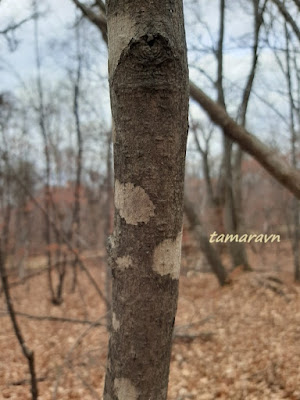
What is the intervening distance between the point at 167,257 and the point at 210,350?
3.83 m

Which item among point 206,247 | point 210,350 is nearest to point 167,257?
point 210,350

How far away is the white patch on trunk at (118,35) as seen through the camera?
2.65 feet

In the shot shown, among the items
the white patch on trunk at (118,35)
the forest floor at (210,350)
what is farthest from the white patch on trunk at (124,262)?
the forest floor at (210,350)

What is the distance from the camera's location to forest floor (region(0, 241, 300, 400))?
3096mm

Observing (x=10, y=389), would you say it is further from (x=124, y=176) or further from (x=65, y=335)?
(x=124, y=176)

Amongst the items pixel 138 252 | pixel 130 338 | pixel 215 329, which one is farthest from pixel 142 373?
pixel 215 329

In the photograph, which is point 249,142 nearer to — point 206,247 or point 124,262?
point 124,262

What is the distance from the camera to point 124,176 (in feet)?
2.80

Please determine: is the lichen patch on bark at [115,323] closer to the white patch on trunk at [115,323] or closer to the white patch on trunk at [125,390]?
the white patch on trunk at [115,323]

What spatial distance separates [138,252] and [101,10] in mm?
4376

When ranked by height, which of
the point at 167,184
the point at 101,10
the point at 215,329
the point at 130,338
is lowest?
the point at 215,329

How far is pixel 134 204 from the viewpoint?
2.77 ft

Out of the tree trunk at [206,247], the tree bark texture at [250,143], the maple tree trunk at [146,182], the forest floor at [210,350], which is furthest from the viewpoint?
the tree trunk at [206,247]

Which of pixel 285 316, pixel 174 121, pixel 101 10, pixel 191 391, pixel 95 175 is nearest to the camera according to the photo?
pixel 174 121
